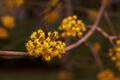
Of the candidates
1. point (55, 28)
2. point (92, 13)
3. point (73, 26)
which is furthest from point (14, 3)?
point (92, 13)

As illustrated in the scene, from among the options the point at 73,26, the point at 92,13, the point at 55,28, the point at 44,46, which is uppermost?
the point at 92,13

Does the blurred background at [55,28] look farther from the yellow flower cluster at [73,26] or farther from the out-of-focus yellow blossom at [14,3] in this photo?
the yellow flower cluster at [73,26]

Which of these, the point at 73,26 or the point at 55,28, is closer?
the point at 73,26

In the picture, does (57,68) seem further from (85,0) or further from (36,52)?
(36,52)

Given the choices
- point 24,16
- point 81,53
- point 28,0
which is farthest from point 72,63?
point 24,16

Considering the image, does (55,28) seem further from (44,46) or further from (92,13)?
(92,13)
